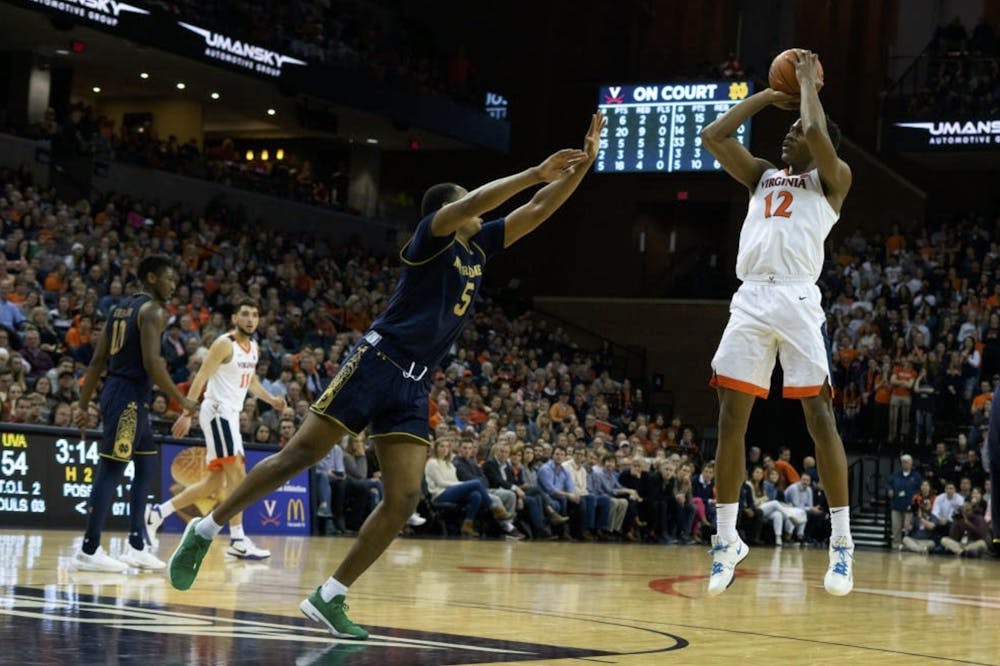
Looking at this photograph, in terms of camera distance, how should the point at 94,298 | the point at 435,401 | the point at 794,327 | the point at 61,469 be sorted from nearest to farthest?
the point at 794,327
the point at 61,469
the point at 94,298
the point at 435,401

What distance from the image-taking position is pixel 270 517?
16.6 m

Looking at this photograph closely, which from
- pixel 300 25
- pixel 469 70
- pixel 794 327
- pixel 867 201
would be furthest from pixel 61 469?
pixel 867 201

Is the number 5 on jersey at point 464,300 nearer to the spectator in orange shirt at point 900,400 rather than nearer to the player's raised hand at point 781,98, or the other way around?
the player's raised hand at point 781,98

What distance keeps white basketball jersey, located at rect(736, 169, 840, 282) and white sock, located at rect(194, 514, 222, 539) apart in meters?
2.72

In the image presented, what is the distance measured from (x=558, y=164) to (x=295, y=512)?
36.6 ft

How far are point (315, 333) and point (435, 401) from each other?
9.08 ft

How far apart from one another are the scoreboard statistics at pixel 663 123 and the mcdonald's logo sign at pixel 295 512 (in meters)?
11.7

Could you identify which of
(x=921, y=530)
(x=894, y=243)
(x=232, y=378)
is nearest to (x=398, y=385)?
(x=232, y=378)

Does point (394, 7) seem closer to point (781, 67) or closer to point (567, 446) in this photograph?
point (567, 446)

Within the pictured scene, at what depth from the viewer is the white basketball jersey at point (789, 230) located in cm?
704

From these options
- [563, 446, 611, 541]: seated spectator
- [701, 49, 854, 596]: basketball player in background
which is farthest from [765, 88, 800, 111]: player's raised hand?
[563, 446, 611, 541]: seated spectator

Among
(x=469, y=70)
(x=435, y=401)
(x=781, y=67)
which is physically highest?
(x=469, y=70)

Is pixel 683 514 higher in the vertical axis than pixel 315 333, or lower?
lower

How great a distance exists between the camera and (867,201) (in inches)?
1297
